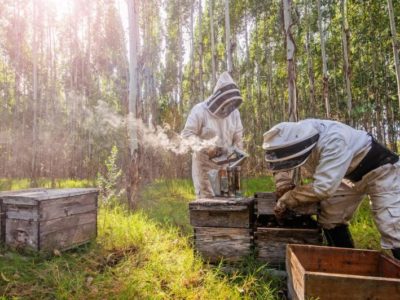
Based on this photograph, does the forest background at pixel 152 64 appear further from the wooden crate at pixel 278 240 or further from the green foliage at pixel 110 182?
the wooden crate at pixel 278 240

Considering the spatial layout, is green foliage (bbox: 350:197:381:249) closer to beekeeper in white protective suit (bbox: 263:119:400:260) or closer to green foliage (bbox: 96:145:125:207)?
beekeeper in white protective suit (bbox: 263:119:400:260)

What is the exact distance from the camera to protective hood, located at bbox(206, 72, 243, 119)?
4.00 m

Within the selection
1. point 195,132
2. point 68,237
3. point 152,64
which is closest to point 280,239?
point 195,132

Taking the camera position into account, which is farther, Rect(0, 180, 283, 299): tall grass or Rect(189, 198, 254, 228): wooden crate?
Rect(189, 198, 254, 228): wooden crate

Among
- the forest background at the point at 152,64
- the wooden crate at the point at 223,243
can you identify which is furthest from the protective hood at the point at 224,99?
the forest background at the point at 152,64

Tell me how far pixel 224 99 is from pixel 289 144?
1492 millimetres

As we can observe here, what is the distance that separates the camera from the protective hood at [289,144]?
2746 mm

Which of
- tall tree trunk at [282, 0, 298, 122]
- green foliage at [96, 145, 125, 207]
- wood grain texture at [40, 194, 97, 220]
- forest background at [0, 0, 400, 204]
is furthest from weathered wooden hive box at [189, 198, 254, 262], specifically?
forest background at [0, 0, 400, 204]

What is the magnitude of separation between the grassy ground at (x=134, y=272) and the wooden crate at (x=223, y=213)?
353mm

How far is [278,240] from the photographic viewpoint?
10.1 feet

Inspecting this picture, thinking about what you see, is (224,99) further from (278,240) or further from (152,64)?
(152,64)

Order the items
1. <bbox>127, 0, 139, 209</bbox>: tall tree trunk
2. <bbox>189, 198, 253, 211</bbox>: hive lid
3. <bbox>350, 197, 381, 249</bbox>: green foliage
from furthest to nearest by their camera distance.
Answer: <bbox>127, 0, 139, 209</bbox>: tall tree trunk < <bbox>350, 197, 381, 249</bbox>: green foliage < <bbox>189, 198, 253, 211</bbox>: hive lid

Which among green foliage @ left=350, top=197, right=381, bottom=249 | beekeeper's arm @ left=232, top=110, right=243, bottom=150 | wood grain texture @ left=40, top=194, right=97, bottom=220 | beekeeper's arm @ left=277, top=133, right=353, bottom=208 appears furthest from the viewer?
beekeeper's arm @ left=232, top=110, right=243, bottom=150

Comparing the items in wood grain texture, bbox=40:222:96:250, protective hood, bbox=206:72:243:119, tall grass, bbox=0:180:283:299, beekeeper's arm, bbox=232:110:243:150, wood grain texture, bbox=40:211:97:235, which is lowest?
tall grass, bbox=0:180:283:299
